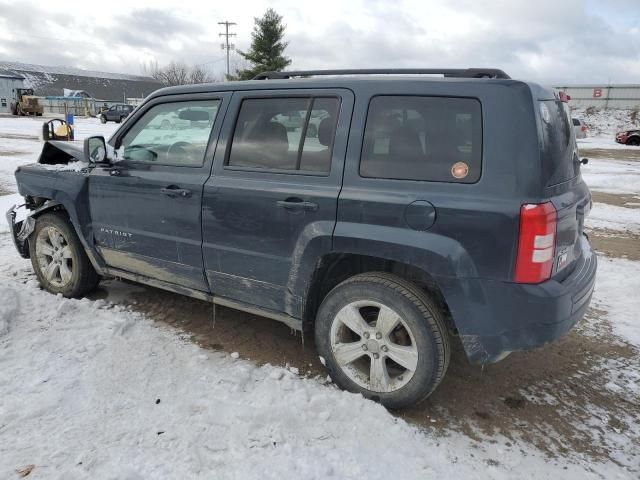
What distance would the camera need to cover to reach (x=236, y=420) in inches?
106

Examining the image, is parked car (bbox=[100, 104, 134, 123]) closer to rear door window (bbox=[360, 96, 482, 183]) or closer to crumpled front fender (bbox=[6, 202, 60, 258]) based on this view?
crumpled front fender (bbox=[6, 202, 60, 258])

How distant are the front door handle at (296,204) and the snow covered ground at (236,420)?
111cm

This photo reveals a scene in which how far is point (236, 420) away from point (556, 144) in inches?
89.6

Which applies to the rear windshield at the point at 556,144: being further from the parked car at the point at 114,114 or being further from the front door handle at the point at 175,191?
the parked car at the point at 114,114

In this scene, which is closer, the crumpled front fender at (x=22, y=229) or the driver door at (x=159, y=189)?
the driver door at (x=159, y=189)

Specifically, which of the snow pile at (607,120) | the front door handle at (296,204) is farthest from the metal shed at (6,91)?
the front door handle at (296,204)

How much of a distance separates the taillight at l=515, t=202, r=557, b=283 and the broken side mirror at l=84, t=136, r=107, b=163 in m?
3.08

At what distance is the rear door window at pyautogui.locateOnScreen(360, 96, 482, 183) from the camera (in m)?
2.53

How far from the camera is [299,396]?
292 centimetres

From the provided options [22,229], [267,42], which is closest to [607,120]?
[267,42]

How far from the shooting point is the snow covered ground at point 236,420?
7.81ft

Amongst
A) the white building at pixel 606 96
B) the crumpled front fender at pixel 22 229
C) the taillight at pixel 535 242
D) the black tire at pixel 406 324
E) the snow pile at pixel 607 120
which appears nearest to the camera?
the taillight at pixel 535 242

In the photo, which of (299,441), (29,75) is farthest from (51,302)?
(29,75)

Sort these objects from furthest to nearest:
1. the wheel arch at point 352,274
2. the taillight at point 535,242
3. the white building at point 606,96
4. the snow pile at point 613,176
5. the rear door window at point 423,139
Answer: the white building at point 606,96 < the snow pile at point 613,176 < the wheel arch at point 352,274 < the rear door window at point 423,139 < the taillight at point 535,242
